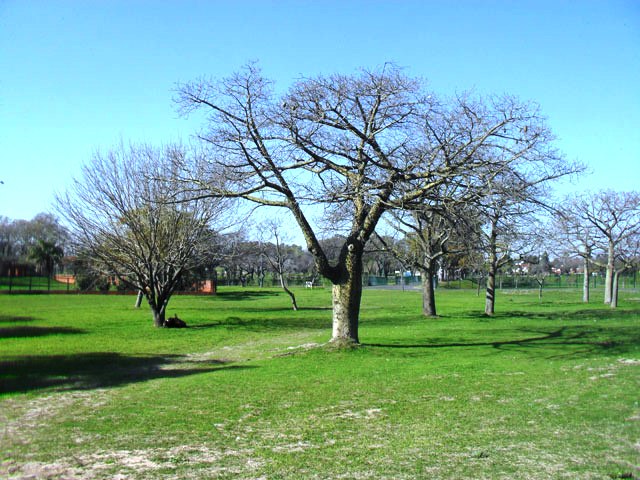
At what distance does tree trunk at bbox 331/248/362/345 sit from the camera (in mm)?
16844

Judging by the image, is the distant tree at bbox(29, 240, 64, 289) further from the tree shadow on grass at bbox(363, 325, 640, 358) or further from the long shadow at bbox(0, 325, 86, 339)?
the tree shadow on grass at bbox(363, 325, 640, 358)

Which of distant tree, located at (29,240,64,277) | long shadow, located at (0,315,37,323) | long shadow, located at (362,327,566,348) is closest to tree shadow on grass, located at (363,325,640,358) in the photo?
long shadow, located at (362,327,566,348)

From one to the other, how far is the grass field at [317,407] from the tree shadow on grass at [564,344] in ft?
0.32

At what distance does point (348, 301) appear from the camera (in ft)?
55.7

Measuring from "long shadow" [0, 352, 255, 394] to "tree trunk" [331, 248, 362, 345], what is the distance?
322 centimetres

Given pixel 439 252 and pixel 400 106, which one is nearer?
pixel 400 106

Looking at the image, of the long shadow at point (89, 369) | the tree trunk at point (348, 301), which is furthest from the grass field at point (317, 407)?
the tree trunk at point (348, 301)

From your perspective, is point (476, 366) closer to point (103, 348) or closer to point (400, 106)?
point (400, 106)

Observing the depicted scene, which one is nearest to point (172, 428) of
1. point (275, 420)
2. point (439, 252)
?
point (275, 420)

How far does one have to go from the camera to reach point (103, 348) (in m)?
19.0

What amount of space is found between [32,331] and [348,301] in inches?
389

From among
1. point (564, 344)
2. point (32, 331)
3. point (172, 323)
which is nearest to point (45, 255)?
point (32, 331)

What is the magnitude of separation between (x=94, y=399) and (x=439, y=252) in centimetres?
2202

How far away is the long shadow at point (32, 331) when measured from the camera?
615 inches
